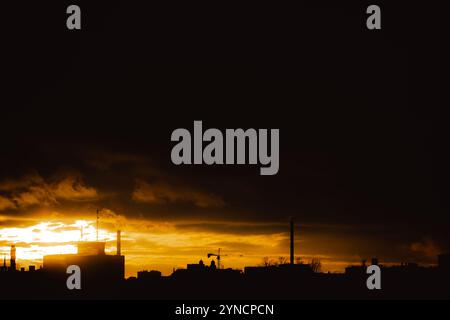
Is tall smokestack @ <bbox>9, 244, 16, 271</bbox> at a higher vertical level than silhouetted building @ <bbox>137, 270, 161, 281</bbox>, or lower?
higher

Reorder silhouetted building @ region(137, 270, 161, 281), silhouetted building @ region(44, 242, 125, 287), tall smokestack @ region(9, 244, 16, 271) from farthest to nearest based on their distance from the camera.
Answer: tall smokestack @ region(9, 244, 16, 271), silhouetted building @ region(137, 270, 161, 281), silhouetted building @ region(44, 242, 125, 287)

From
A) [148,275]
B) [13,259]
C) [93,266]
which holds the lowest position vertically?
[148,275]

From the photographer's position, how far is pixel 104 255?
538ft

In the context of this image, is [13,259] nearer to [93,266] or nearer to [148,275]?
[93,266]

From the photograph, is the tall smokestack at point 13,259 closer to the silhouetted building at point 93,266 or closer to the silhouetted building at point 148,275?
the silhouetted building at point 93,266

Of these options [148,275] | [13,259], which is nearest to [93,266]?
[148,275]

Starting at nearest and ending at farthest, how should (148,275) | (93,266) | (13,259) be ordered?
(93,266) → (148,275) → (13,259)

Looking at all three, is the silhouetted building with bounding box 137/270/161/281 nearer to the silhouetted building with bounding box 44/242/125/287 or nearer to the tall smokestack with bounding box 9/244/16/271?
the silhouetted building with bounding box 44/242/125/287

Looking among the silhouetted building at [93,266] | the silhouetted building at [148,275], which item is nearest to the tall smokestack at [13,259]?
the silhouetted building at [93,266]

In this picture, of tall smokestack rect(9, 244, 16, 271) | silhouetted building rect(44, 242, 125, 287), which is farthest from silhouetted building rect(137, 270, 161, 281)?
tall smokestack rect(9, 244, 16, 271)

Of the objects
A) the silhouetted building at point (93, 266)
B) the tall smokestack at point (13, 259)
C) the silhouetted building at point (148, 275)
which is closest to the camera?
the silhouetted building at point (93, 266)
